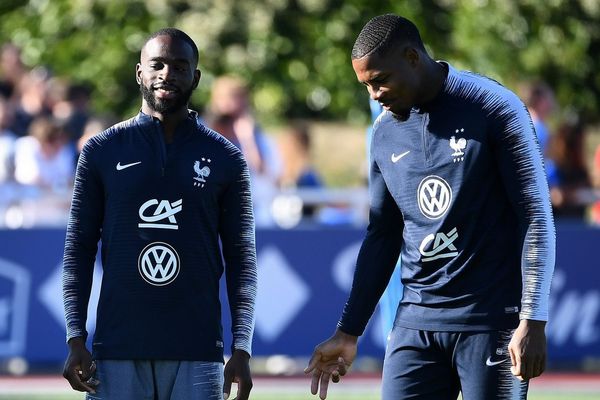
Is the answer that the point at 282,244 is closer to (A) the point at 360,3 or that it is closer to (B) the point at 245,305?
(B) the point at 245,305

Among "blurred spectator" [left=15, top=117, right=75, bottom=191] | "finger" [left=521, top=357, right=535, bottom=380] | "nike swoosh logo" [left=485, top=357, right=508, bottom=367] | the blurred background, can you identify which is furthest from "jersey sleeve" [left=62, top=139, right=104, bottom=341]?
"blurred spectator" [left=15, top=117, right=75, bottom=191]

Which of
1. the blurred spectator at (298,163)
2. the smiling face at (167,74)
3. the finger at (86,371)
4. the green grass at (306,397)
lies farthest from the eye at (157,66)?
the blurred spectator at (298,163)

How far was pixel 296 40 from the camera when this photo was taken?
2188 centimetres

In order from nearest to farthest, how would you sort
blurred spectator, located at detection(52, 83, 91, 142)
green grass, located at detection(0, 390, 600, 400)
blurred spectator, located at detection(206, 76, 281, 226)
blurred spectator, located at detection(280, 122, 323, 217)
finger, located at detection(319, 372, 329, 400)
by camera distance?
finger, located at detection(319, 372, 329, 400), green grass, located at detection(0, 390, 600, 400), blurred spectator, located at detection(206, 76, 281, 226), blurred spectator, located at detection(52, 83, 91, 142), blurred spectator, located at detection(280, 122, 323, 217)

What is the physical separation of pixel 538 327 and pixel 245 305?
3.68ft

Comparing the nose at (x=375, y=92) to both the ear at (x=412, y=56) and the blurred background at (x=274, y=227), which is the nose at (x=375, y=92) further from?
the blurred background at (x=274, y=227)

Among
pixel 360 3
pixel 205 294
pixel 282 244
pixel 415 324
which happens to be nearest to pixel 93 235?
pixel 205 294

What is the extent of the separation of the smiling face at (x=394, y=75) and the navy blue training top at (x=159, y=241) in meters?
0.60

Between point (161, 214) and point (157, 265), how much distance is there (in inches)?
7.5

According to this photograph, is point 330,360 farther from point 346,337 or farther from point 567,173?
point 567,173

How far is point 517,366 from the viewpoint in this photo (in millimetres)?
5012

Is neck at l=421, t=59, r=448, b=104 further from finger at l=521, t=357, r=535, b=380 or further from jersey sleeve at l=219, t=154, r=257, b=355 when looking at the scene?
finger at l=521, t=357, r=535, b=380

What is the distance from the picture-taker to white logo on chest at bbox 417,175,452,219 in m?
5.27

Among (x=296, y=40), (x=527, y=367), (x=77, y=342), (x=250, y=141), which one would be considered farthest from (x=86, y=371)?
(x=296, y=40)
